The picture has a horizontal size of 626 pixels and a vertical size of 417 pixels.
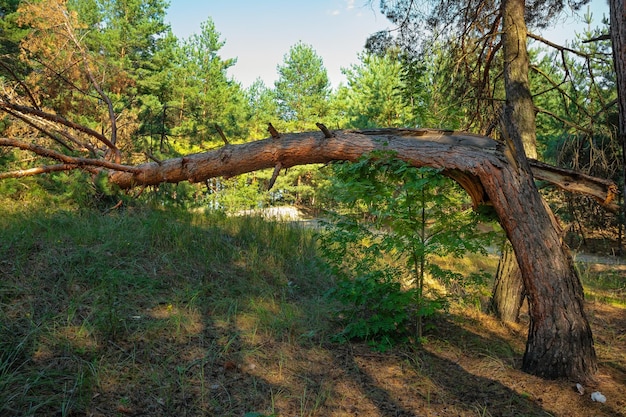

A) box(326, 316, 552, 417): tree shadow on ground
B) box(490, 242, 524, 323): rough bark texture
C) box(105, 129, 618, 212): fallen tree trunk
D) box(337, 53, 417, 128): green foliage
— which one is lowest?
box(326, 316, 552, 417): tree shadow on ground

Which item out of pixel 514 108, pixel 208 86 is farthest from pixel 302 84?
pixel 514 108

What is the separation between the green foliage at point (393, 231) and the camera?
3.76 m

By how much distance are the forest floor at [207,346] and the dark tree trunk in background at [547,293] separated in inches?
6.4

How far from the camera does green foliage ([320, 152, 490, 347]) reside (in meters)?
3.76

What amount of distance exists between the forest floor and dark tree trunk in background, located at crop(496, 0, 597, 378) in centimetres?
16

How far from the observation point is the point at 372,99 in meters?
20.1

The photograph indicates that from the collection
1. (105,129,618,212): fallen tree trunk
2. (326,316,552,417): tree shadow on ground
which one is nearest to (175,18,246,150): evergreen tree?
(105,129,618,212): fallen tree trunk

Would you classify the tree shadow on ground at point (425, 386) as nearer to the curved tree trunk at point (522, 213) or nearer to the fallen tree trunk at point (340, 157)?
the curved tree trunk at point (522, 213)

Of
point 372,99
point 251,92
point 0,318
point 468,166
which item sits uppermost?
point 251,92

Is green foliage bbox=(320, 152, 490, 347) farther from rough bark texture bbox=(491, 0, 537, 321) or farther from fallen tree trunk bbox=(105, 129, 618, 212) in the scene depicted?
rough bark texture bbox=(491, 0, 537, 321)

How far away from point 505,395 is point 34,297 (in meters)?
4.08

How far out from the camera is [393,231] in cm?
403

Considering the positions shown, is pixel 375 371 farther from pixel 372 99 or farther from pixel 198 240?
pixel 372 99

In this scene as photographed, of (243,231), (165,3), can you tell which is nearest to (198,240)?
(243,231)
